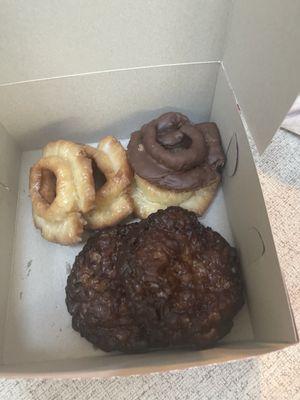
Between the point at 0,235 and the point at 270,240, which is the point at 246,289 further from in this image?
the point at 0,235

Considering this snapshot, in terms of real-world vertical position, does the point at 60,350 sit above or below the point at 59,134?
below

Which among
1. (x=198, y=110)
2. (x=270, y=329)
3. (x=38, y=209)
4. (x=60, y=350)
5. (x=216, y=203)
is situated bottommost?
(x=60, y=350)

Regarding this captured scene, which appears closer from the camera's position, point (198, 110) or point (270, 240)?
point (270, 240)

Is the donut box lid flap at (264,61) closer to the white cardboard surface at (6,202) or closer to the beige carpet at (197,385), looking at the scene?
the beige carpet at (197,385)

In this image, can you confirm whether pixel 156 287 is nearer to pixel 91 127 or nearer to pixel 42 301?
pixel 42 301

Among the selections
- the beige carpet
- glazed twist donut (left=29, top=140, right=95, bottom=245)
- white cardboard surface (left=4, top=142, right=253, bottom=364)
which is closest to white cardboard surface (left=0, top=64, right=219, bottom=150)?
glazed twist donut (left=29, top=140, right=95, bottom=245)

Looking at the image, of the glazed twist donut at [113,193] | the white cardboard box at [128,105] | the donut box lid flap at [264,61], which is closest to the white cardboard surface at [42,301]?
the white cardboard box at [128,105]

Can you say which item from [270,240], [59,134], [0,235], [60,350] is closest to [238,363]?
[270,240]
